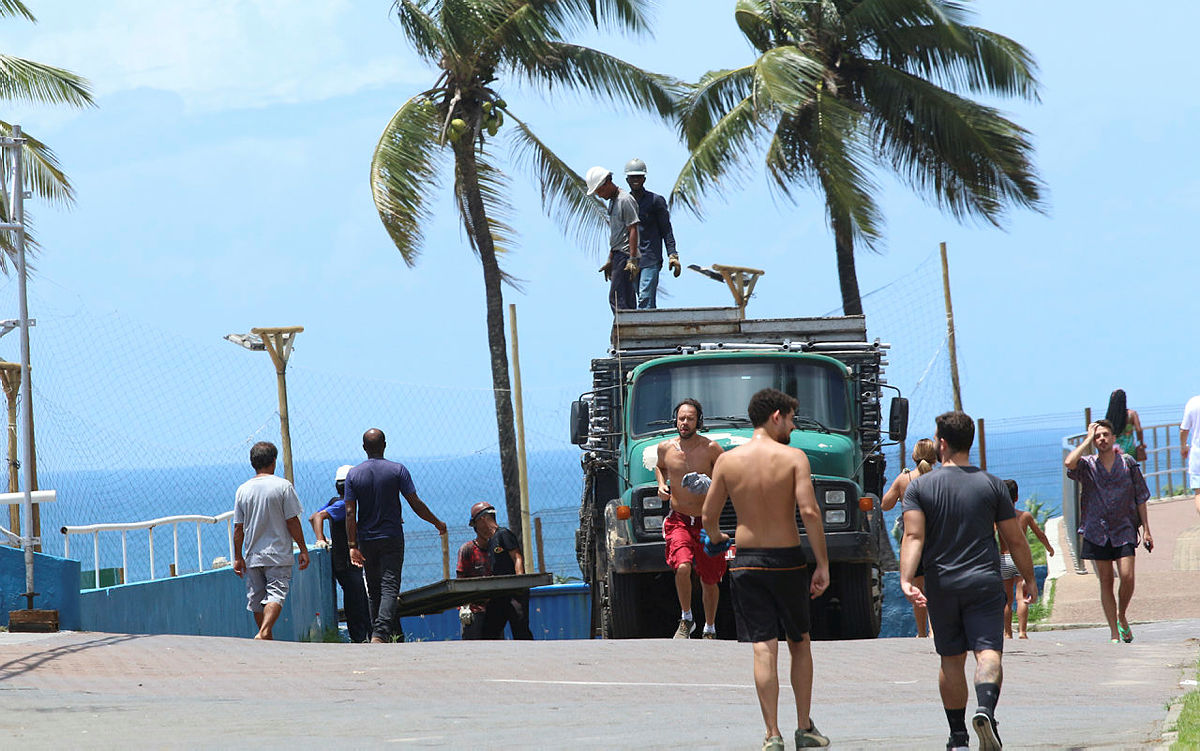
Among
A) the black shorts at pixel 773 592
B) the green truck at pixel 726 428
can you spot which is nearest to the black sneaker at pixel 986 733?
the black shorts at pixel 773 592

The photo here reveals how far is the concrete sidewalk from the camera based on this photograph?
15.7 metres

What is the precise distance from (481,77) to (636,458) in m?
12.1

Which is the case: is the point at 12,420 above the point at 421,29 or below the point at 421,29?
below

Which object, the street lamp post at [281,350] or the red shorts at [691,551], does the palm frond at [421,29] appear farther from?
the red shorts at [691,551]

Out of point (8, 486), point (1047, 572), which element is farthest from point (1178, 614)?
point (8, 486)

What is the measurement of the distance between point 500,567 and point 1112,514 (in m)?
6.09

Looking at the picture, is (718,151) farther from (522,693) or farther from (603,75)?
(522,693)

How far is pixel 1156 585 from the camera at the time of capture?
17.3 metres

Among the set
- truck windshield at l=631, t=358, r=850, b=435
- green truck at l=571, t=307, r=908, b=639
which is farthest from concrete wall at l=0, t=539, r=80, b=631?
truck windshield at l=631, t=358, r=850, b=435

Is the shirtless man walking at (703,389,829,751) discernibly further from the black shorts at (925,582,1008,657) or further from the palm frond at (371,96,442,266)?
the palm frond at (371,96,442,266)

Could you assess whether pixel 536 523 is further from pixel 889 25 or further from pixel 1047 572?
pixel 889 25

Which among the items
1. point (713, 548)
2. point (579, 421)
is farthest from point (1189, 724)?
point (579, 421)

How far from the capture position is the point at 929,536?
703 cm

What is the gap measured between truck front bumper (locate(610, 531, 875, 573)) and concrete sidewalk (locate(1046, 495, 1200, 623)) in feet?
9.39
